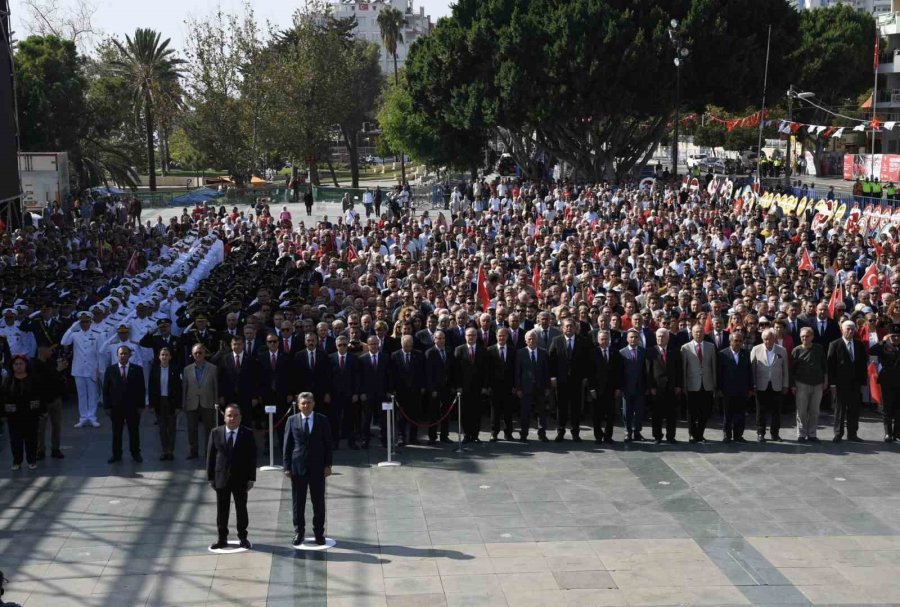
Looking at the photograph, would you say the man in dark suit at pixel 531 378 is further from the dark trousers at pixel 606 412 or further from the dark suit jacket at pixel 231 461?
the dark suit jacket at pixel 231 461

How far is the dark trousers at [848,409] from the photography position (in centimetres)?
1428

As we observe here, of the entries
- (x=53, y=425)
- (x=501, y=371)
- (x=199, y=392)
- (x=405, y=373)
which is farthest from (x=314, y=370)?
(x=53, y=425)

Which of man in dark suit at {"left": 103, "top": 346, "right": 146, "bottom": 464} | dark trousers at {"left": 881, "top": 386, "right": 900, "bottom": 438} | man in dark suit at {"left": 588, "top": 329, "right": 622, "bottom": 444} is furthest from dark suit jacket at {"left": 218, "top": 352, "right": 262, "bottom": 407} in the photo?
dark trousers at {"left": 881, "top": 386, "right": 900, "bottom": 438}

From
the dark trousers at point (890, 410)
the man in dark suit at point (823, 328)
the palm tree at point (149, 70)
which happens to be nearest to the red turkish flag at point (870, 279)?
the man in dark suit at point (823, 328)

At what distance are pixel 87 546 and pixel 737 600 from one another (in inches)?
225

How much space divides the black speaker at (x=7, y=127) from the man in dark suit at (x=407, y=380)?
1975 centimetres

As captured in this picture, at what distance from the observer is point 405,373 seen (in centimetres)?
1410

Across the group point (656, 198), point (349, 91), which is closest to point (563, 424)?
point (656, 198)

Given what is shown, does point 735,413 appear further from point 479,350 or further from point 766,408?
point 479,350

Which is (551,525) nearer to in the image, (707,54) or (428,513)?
(428,513)

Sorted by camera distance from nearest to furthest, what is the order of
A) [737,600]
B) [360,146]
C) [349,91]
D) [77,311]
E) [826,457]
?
[737,600] < [826,457] < [77,311] < [349,91] < [360,146]

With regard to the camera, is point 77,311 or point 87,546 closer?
point 87,546

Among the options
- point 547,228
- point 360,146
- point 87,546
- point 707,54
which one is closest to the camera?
point 87,546

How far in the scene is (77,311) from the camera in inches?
697
